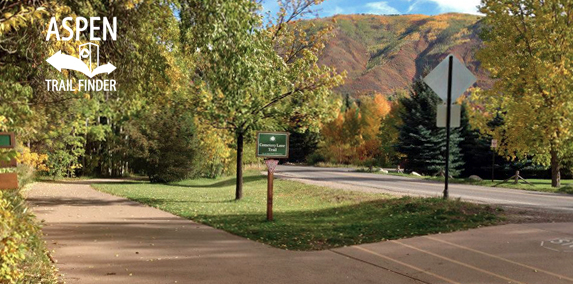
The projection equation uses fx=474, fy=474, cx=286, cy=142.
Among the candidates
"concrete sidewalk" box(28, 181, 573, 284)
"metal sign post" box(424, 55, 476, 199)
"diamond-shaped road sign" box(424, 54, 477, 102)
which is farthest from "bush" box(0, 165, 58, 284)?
"diamond-shaped road sign" box(424, 54, 477, 102)

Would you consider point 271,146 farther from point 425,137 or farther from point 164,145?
point 425,137

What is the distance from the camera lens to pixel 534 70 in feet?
72.9

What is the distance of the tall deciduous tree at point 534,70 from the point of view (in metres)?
21.8

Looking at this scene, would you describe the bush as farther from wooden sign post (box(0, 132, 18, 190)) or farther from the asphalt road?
the asphalt road

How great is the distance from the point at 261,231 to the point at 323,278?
3.68 m

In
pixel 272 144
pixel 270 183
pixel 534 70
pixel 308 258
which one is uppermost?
pixel 534 70

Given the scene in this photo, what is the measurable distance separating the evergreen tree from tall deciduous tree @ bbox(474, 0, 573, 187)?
50.8 feet

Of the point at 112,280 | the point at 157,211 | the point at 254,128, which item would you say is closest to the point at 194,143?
the point at 254,128

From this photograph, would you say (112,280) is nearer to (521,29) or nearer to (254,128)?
(254,128)

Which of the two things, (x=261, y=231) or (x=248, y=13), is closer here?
(x=248, y=13)

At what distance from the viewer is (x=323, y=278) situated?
6.05m

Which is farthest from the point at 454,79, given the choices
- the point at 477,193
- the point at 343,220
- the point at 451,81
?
the point at 477,193

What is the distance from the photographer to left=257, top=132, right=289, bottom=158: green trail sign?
37.5 feet

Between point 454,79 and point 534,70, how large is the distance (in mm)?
14129
